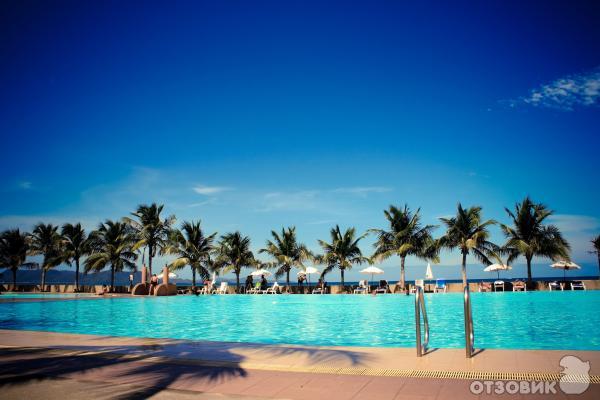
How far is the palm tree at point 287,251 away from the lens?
36500 mm

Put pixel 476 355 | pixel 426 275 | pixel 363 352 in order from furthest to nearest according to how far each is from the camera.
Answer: pixel 426 275 < pixel 363 352 < pixel 476 355

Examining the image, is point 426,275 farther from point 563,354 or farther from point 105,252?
point 105,252

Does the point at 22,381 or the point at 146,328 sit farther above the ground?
the point at 22,381

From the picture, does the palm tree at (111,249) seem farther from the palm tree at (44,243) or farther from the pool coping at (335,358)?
the pool coping at (335,358)

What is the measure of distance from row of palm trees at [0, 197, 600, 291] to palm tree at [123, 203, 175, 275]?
0.27ft

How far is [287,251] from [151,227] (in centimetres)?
1179

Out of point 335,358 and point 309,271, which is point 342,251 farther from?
point 335,358

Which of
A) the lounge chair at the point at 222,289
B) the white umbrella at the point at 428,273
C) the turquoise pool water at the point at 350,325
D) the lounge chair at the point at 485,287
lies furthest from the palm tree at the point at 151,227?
the lounge chair at the point at 485,287

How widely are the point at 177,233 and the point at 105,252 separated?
7.43 meters

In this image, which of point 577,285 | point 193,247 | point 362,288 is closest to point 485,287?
point 577,285

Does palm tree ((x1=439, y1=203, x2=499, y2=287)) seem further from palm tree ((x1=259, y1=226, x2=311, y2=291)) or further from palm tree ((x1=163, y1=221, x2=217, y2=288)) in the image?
palm tree ((x1=163, y1=221, x2=217, y2=288))

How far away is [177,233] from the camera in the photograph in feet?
120

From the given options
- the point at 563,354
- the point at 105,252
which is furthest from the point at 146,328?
the point at 105,252

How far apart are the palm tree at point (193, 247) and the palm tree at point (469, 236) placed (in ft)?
66.0
